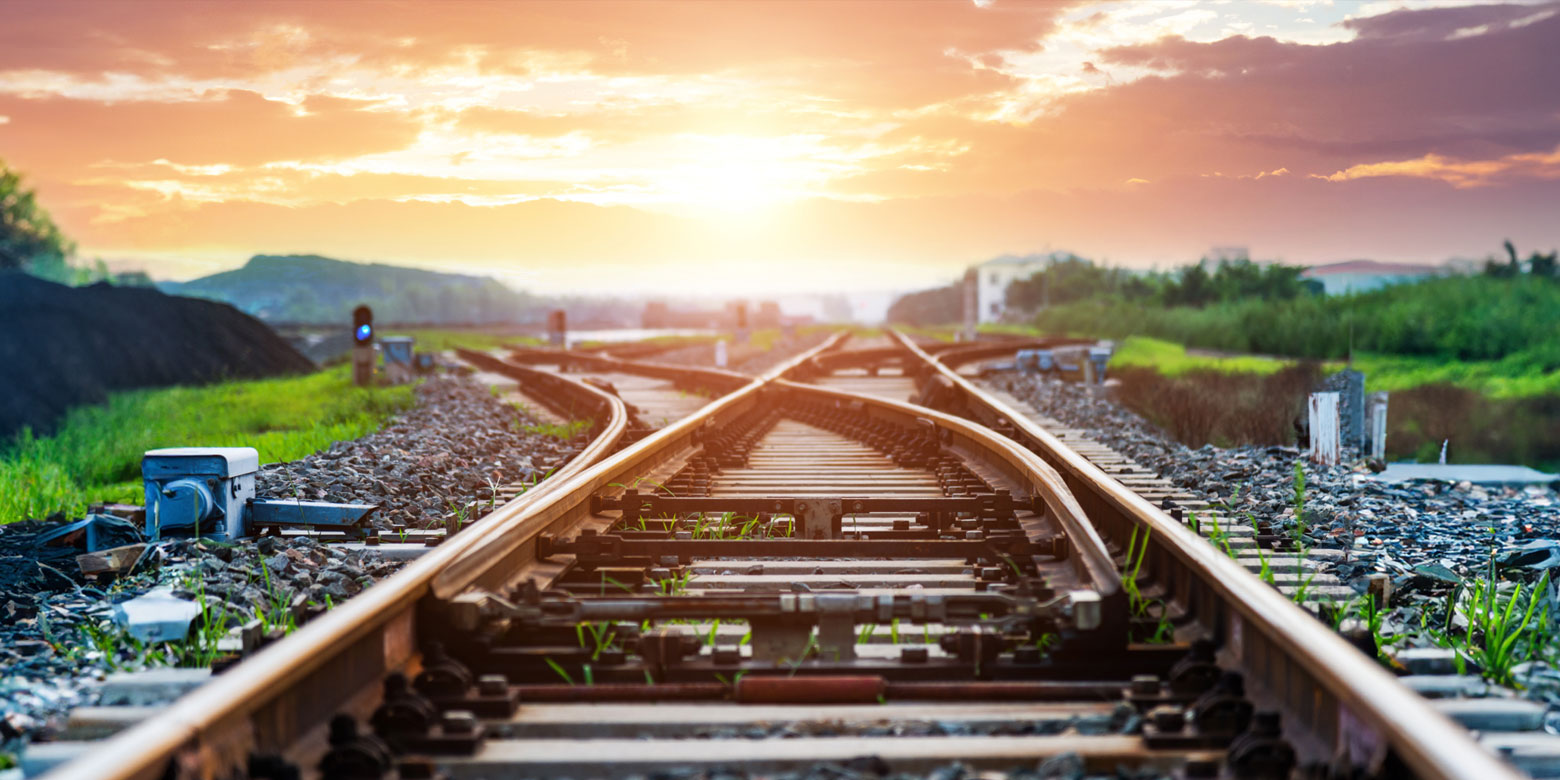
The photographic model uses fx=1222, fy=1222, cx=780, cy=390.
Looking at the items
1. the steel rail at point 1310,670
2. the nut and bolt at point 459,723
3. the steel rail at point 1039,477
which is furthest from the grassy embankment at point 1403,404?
the nut and bolt at point 459,723

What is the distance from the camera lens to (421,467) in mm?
8156

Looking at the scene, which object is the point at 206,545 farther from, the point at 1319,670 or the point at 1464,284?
the point at 1464,284

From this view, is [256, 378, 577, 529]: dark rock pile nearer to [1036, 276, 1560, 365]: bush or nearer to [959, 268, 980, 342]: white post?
[1036, 276, 1560, 365]: bush

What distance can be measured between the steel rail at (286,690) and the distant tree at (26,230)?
8065 centimetres

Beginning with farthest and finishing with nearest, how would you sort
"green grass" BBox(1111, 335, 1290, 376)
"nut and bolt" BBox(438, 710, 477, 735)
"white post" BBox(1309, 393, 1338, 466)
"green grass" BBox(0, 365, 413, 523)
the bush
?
1. the bush
2. "green grass" BBox(1111, 335, 1290, 376)
3. "white post" BBox(1309, 393, 1338, 466)
4. "green grass" BBox(0, 365, 413, 523)
5. "nut and bolt" BBox(438, 710, 477, 735)

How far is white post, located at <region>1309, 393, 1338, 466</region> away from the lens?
32.2 feet

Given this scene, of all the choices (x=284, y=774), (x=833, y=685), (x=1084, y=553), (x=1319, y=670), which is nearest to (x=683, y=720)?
(x=833, y=685)

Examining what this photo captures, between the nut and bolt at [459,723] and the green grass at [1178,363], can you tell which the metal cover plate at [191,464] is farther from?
the green grass at [1178,363]

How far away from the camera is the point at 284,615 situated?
3908mm

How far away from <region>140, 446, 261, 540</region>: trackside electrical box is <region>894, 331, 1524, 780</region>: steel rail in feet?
12.6

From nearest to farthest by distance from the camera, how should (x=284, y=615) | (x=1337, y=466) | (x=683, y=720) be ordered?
(x=683, y=720)
(x=284, y=615)
(x=1337, y=466)

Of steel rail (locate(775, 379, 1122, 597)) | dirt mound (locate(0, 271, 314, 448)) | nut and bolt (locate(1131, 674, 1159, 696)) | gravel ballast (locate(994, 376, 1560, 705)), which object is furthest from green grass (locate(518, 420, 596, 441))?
dirt mound (locate(0, 271, 314, 448))

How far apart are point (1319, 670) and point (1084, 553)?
1521 mm

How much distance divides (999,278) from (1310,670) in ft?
375
